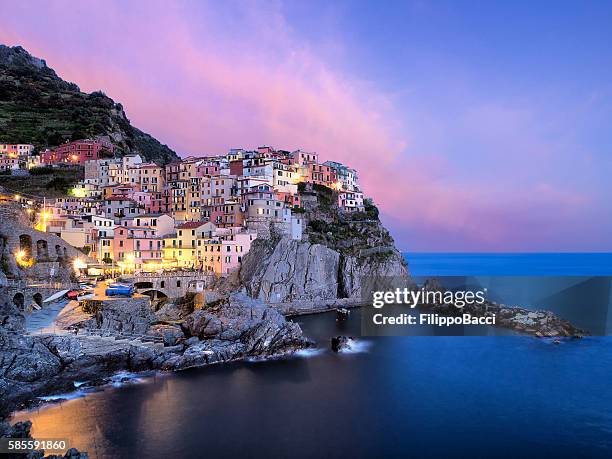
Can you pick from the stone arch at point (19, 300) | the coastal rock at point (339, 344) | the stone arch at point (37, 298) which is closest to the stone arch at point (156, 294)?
the stone arch at point (37, 298)

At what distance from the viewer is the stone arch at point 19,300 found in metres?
27.2

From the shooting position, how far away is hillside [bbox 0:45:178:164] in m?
73.8

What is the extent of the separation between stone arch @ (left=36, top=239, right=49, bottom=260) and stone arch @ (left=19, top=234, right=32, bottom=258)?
647mm

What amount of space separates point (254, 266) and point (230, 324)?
13.4 meters

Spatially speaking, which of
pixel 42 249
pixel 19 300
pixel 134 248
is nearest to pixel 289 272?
pixel 134 248

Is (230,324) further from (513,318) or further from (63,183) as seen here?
(63,183)

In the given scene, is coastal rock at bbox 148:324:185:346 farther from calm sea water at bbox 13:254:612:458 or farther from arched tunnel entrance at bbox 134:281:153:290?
arched tunnel entrance at bbox 134:281:153:290

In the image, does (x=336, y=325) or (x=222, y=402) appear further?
(x=336, y=325)

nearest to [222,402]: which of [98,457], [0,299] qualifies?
[98,457]

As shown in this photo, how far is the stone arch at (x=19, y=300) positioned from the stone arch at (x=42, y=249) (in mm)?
7503

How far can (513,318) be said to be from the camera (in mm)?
39156

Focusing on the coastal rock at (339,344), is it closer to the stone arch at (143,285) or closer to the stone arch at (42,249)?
the stone arch at (143,285)

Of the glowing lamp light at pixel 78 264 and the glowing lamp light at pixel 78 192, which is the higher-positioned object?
the glowing lamp light at pixel 78 192

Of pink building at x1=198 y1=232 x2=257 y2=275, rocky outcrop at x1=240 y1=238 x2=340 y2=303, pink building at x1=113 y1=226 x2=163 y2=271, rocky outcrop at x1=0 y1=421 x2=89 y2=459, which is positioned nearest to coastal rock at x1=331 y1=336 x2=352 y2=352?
rocky outcrop at x1=240 y1=238 x2=340 y2=303
